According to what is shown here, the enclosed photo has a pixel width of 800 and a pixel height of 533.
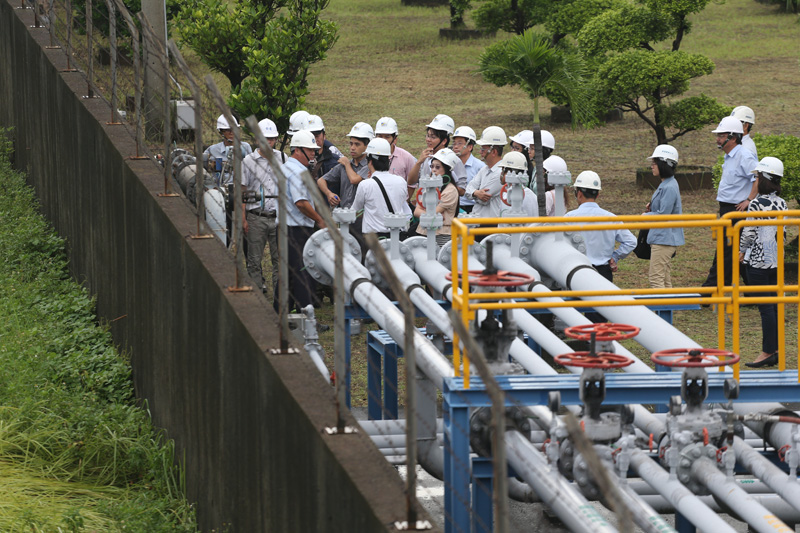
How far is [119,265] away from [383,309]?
325 centimetres

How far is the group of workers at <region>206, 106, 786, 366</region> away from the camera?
377 inches

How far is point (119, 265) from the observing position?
30.5 ft

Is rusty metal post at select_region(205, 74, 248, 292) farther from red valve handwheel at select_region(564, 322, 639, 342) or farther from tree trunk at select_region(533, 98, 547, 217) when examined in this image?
tree trunk at select_region(533, 98, 547, 217)

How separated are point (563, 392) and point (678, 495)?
72cm

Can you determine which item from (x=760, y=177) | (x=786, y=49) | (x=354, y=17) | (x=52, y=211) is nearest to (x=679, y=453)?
(x=760, y=177)

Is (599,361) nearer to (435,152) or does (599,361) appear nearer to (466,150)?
(435,152)

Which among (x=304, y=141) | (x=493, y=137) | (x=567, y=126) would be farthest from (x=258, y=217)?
(x=567, y=126)

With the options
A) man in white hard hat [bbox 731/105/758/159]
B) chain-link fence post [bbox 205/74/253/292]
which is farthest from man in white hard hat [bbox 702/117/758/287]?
chain-link fence post [bbox 205/74/253/292]

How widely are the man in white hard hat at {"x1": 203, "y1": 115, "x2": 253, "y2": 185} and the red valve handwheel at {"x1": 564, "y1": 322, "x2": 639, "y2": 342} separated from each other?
16.7ft

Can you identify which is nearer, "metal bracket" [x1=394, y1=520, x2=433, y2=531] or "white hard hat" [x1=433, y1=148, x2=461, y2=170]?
"metal bracket" [x1=394, y1=520, x2=433, y2=531]

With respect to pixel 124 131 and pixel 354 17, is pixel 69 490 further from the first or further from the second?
pixel 354 17

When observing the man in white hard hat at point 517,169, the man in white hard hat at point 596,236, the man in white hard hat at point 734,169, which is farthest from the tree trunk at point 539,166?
the man in white hard hat at point 734,169

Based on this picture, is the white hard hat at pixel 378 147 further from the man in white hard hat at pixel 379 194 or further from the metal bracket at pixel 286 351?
the metal bracket at pixel 286 351

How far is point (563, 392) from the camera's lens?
5.62m
